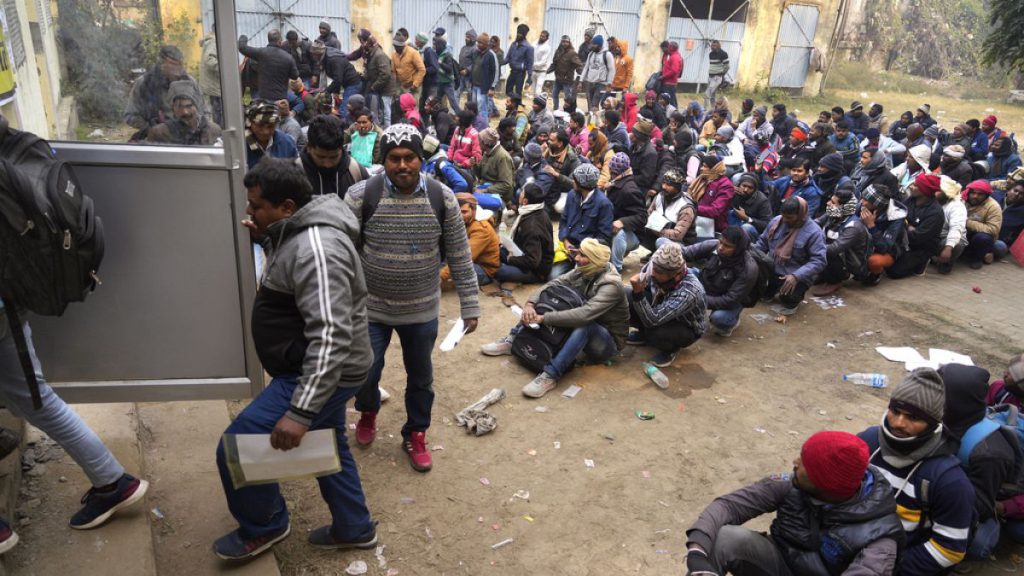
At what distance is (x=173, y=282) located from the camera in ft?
11.3

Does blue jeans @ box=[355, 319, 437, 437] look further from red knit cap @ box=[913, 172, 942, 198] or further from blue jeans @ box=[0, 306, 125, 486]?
red knit cap @ box=[913, 172, 942, 198]

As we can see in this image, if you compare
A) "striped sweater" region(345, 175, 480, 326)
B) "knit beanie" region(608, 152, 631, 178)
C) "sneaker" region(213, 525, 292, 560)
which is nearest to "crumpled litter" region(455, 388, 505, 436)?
"striped sweater" region(345, 175, 480, 326)

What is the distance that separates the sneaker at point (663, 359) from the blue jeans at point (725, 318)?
2.39ft

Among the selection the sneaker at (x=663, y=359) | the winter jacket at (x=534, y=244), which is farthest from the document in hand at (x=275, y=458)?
the winter jacket at (x=534, y=244)

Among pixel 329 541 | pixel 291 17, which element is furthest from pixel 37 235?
pixel 291 17

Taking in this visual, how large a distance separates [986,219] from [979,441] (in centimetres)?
660

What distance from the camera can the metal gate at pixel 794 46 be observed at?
21.0 meters

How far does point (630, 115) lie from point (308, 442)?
11896mm

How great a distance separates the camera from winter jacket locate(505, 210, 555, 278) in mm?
7246

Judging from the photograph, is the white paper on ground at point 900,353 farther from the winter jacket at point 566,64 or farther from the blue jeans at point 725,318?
the winter jacket at point 566,64

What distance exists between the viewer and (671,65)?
15.4 metres

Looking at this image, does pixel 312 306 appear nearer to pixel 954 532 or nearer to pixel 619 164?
pixel 954 532

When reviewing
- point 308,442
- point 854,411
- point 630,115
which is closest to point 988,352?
point 854,411

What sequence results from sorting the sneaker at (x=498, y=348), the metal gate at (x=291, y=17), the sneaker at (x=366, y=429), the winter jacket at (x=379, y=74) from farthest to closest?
the metal gate at (x=291, y=17) < the winter jacket at (x=379, y=74) < the sneaker at (x=498, y=348) < the sneaker at (x=366, y=429)
